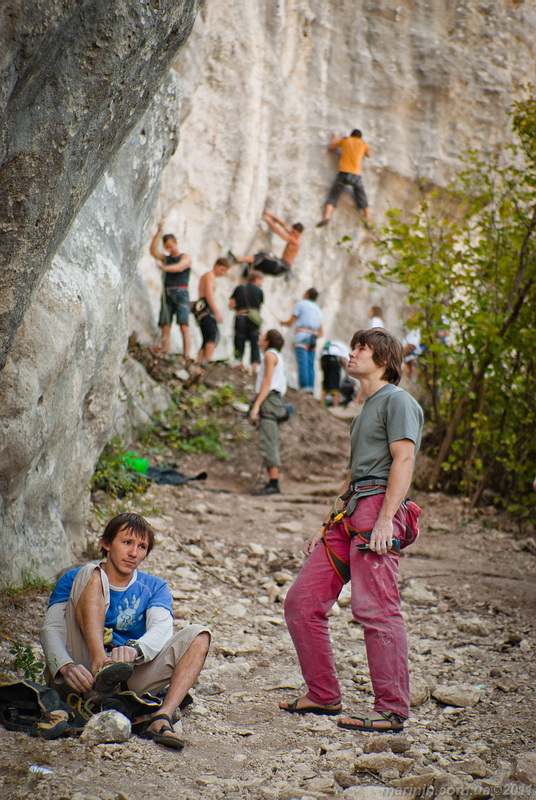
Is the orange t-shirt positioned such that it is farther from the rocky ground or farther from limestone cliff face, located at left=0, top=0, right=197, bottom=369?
limestone cliff face, located at left=0, top=0, right=197, bottom=369

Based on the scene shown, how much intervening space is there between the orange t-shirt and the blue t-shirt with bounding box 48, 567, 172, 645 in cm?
1404

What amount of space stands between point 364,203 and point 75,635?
14.5m

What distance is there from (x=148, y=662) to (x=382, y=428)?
141 centimetres

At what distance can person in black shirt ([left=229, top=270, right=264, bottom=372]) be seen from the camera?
11.6 metres

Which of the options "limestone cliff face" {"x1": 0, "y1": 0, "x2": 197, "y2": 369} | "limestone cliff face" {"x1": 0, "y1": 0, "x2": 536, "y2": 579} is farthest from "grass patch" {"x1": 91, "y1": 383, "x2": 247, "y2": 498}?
"limestone cliff face" {"x1": 0, "y1": 0, "x2": 197, "y2": 369}

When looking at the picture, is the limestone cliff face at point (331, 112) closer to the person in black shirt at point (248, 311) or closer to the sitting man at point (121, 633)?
the person in black shirt at point (248, 311)

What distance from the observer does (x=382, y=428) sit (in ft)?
10.9

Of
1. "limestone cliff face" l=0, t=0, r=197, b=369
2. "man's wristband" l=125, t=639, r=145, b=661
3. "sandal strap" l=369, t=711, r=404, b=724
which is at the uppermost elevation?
"limestone cliff face" l=0, t=0, r=197, b=369

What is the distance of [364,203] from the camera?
16.2 m

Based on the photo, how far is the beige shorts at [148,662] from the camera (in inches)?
120

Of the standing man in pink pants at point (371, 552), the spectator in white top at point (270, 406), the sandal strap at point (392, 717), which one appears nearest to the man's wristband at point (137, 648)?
the standing man in pink pants at point (371, 552)

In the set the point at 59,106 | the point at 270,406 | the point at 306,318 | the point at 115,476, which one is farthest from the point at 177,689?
the point at 306,318

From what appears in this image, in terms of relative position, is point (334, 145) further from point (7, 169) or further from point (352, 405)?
point (7, 169)

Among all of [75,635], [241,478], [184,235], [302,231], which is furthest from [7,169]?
[302,231]
